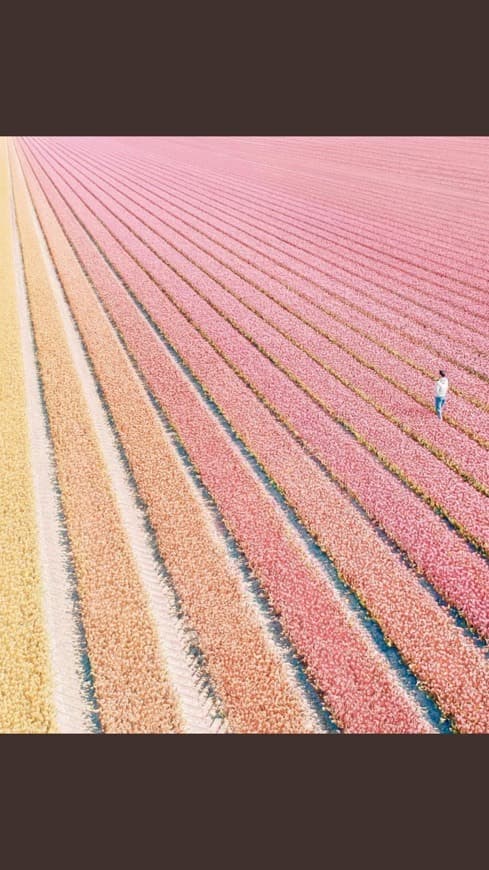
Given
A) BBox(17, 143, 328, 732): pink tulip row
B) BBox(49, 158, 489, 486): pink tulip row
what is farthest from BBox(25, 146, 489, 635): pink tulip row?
BBox(17, 143, 328, 732): pink tulip row

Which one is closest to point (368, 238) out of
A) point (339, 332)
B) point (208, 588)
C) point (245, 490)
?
point (339, 332)

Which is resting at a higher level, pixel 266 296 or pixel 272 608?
pixel 266 296

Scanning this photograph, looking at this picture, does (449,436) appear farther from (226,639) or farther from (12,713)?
(12,713)

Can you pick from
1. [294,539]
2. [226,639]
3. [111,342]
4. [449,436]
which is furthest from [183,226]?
[226,639]

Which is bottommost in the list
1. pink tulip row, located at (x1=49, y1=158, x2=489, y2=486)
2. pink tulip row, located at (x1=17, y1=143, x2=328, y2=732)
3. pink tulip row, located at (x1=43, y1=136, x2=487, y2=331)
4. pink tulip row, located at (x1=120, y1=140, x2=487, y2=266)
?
pink tulip row, located at (x1=17, y1=143, x2=328, y2=732)

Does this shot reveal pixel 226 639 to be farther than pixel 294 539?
No

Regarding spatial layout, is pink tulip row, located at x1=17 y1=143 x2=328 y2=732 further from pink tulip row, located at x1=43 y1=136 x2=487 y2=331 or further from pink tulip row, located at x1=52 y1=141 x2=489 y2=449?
pink tulip row, located at x1=43 y1=136 x2=487 y2=331
